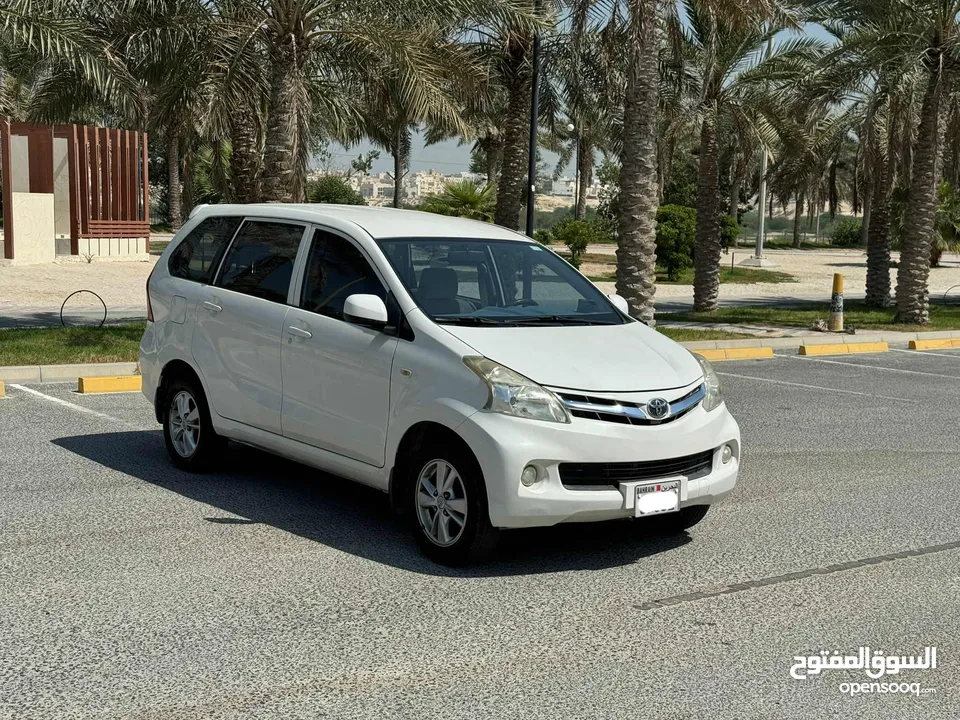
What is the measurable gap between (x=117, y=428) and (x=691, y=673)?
6.54m

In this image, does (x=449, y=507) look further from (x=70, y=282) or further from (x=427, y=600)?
(x=70, y=282)

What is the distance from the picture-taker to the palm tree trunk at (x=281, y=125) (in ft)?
56.4

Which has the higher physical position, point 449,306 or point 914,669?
point 449,306

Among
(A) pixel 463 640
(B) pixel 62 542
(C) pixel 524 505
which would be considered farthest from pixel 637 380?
(B) pixel 62 542

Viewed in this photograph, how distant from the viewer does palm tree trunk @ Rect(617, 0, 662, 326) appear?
18438 millimetres

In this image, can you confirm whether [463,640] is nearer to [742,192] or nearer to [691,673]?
[691,673]

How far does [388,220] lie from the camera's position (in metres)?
7.46

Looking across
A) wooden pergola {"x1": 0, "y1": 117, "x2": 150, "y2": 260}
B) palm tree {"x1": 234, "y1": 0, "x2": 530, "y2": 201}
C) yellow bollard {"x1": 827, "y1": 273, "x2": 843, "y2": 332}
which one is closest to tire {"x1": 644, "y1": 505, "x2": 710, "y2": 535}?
palm tree {"x1": 234, "y1": 0, "x2": 530, "y2": 201}

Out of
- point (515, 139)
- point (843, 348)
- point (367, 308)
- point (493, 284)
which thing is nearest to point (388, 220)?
point (493, 284)

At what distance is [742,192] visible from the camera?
80.3m

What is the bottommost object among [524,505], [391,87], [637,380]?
[524,505]

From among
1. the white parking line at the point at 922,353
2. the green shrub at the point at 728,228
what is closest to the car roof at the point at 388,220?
the white parking line at the point at 922,353

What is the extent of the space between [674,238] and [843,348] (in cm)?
1969

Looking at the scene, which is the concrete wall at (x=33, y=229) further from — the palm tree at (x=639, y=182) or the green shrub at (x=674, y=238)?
the palm tree at (x=639, y=182)
